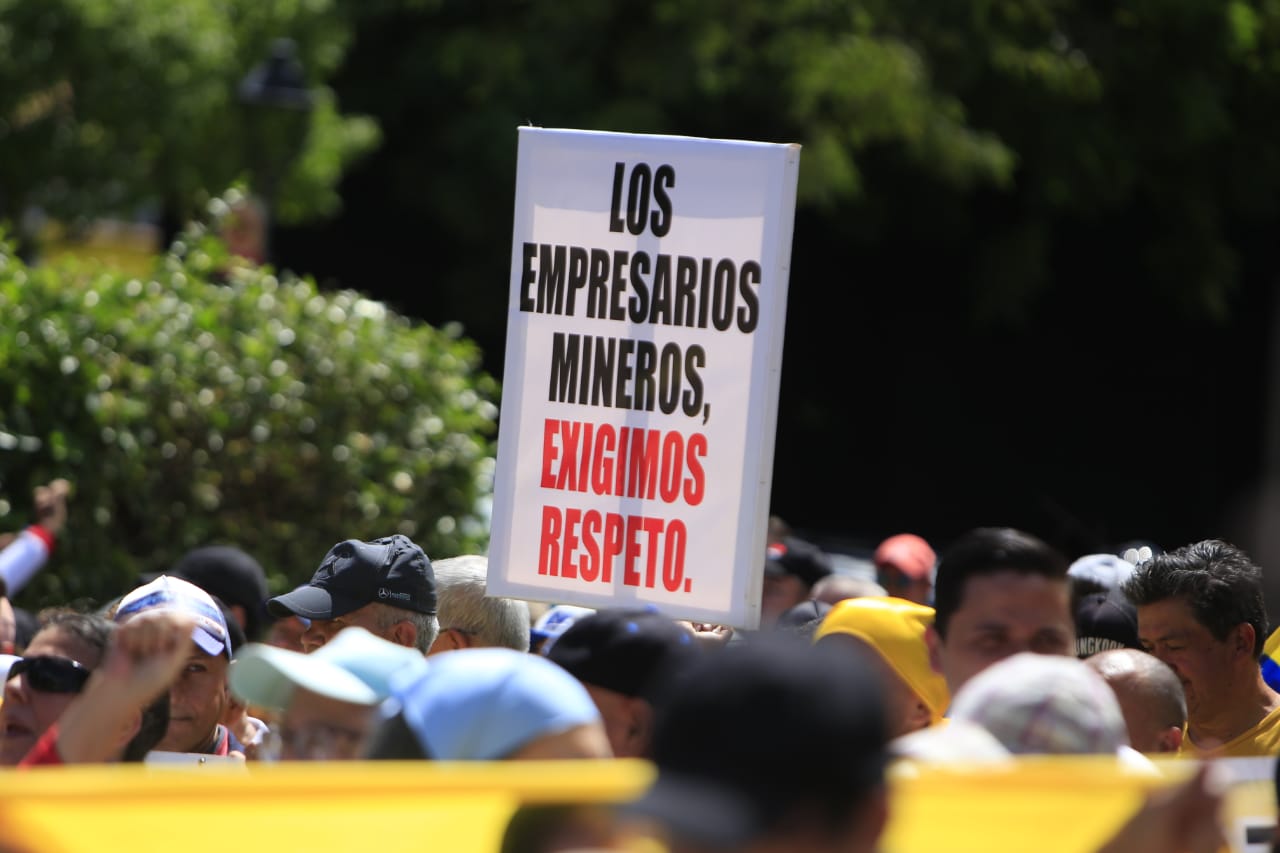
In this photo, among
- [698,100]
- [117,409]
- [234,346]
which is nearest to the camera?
[117,409]

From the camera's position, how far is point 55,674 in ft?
13.2

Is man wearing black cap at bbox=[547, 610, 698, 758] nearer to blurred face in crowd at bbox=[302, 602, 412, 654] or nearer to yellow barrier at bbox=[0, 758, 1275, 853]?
yellow barrier at bbox=[0, 758, 1275, 853]

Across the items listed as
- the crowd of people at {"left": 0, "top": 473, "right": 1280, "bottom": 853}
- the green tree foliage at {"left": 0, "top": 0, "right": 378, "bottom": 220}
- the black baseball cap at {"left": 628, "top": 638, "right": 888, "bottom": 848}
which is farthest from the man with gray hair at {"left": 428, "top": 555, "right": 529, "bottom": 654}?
the green tree foliage at {"left": 0, "top": 0, "right": 378, "bottom": 220}

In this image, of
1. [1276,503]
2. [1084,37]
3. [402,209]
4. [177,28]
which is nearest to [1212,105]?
[1084,37]

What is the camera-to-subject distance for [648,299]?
4.90 meters

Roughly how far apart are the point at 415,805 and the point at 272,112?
11037 mm

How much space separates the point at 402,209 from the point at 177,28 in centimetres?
410

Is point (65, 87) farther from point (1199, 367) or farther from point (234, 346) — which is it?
point (1199, 367)

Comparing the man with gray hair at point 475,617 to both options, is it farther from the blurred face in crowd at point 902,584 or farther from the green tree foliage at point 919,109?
the green tree foliage at point 919,109

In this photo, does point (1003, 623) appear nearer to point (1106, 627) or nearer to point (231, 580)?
point (1106, 627)

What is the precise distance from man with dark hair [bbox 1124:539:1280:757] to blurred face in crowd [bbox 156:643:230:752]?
7.75 feet

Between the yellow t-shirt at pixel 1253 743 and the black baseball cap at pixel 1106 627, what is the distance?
0.72 meters

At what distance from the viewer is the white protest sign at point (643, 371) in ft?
15.5

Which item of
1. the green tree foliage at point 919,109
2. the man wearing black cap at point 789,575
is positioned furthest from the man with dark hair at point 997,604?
the green tree foliage at point 919,109
